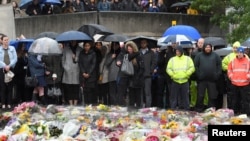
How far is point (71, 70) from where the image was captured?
55.2 ft

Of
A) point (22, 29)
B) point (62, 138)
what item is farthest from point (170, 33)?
point (22, 29)

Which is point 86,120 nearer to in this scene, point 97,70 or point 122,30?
point 97,70

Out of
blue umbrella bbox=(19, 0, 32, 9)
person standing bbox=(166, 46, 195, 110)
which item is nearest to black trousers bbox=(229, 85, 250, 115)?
person standing bbox=(166, 46, 195, 110)

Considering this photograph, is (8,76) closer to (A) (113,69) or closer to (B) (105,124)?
(A) (113,69)

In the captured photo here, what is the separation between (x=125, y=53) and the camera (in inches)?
648

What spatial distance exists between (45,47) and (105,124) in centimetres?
522

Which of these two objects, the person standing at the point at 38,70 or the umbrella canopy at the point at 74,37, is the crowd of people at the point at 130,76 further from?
the umbrella canopy at the point at 74,37

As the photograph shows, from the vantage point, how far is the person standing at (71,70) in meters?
16.8

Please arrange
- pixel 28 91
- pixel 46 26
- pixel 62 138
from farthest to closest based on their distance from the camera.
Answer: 1. pixel 46 26
2. pixel 28 91
3. pixel 62 138

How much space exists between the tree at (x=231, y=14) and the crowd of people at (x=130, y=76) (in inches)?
249

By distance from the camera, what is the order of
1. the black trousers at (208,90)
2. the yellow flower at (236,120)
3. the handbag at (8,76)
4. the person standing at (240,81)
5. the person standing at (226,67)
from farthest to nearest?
the handbag at (8,76), the black trousers at (208,90), the person standing at (226,67), the person standing at (240,81), the yellow flower at (236,120)

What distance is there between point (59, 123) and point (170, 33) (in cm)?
737

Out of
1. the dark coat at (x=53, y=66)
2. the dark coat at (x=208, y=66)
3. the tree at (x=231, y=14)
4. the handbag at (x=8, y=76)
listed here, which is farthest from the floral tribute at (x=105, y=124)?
the tree at (x=231, y=14)

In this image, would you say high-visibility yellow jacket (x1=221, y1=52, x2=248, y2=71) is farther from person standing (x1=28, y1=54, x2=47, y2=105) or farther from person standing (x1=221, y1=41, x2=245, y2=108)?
person standing (x1=28, y1=54, x2=47, y2=105)
